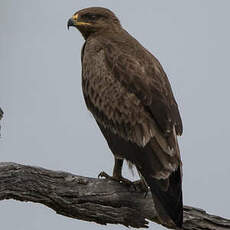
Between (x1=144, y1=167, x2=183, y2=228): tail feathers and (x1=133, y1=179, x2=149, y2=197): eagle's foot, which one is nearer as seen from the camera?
(x1=144, y1=167, x2=183, y2=228): tail feathers

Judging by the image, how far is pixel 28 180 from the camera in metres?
7.87

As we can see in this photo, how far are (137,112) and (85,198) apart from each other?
108 cm

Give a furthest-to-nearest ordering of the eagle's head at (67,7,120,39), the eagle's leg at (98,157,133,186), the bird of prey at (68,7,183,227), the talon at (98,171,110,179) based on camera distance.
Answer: the eagle's head at (67,7,120,39)
the talon at (98,171,110,179)
the eagle's leg at (98,157,133,186)
the bird of prey at (68,7,183,227)

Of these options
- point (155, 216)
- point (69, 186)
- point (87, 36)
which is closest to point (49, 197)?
point (69, 186)

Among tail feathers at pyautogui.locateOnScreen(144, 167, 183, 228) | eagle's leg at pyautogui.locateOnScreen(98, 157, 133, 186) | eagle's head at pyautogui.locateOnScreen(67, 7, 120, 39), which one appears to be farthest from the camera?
eagle's head at pyautogui.locateOnScreen(67, 7, 120, 39)

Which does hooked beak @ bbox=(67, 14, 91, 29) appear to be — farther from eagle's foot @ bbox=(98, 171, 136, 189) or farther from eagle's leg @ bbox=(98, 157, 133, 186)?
eagle's foot @ bbox=(98, 171, 136, 189)

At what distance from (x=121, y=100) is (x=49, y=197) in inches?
53.5

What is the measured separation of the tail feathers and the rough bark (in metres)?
0.41

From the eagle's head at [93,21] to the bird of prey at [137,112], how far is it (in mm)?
307

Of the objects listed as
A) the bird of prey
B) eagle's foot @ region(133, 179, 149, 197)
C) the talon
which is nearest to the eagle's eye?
the bird of prey

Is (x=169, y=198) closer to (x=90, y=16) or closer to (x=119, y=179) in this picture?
(x=119, y=179)

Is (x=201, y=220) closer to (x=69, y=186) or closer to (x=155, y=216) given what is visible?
(x=155, y=216)

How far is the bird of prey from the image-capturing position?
309 inches

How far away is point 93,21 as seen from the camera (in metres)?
9.86
